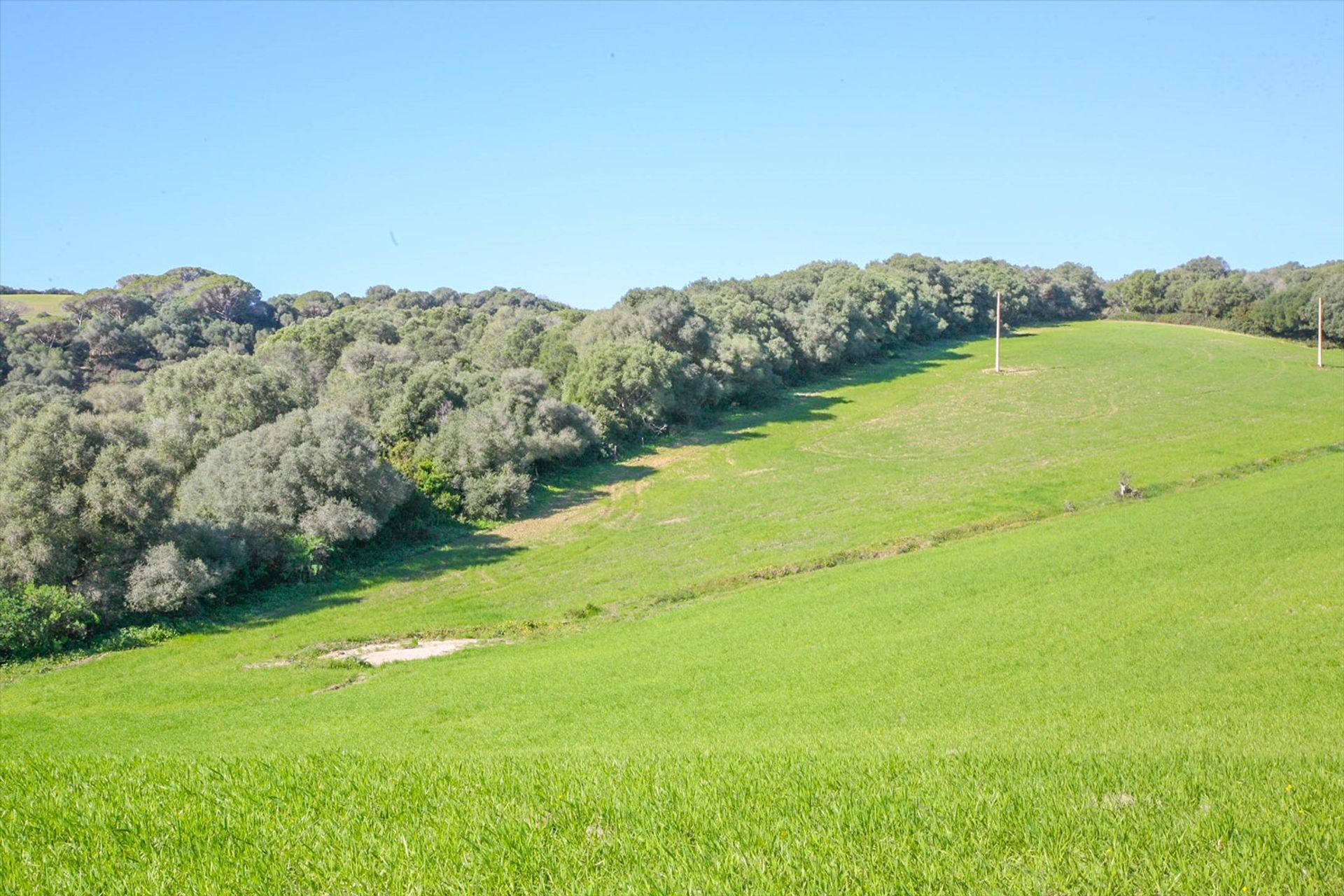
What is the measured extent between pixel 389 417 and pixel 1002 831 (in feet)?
181

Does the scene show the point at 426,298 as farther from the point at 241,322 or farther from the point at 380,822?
the point at 380,822

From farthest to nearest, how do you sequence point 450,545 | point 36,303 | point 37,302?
point 37,302
point 36,303
point 450,545

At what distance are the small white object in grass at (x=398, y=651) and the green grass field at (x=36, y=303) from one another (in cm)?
9324

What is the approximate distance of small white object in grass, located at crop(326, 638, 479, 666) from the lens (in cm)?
3091

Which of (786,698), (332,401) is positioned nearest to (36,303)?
(332,401)

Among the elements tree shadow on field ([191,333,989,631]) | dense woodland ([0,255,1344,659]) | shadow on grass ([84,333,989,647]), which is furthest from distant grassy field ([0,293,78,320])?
tree shadow on field ([191,333,989,631])

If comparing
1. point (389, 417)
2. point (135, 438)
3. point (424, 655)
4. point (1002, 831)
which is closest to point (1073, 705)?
point (1002, 831)

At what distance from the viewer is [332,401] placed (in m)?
59.8

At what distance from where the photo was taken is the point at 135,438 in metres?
38.4

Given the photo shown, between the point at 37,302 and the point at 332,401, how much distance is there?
3174 inches

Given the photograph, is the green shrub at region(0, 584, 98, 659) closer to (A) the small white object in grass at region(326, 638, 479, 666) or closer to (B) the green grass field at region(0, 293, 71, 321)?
(A) the small white object in grass at region(326, 638, 479, 666)

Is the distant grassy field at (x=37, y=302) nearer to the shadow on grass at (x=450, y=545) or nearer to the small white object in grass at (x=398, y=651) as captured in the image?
the shadow on grass at (x=450, y=545)

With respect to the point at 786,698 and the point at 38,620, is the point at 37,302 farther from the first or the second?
the point at 786,698

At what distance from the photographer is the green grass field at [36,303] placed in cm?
10238
